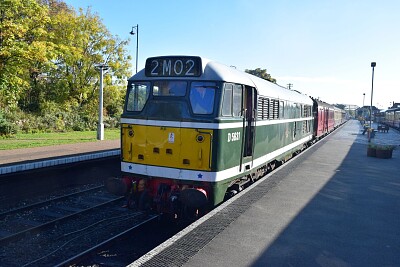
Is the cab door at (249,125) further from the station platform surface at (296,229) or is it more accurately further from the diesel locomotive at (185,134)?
the station platform surface at (296,229)

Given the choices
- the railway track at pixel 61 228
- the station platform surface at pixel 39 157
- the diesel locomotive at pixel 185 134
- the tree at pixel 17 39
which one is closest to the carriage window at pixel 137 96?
the diesel locomotive at pixel 185 134

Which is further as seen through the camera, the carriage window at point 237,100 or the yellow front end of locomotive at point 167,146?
the carriage window at point 237,100

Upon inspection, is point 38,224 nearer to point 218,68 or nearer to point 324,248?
point 218,68

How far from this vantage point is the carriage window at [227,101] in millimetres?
7301

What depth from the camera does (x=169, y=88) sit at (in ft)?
24.9

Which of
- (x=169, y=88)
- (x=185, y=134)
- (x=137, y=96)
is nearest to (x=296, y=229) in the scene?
(x=185, y=134)

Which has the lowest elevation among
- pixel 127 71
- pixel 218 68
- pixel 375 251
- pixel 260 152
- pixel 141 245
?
pixel 141 245

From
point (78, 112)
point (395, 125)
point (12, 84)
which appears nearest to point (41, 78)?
point (78, 112)

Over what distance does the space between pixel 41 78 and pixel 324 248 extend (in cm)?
2897

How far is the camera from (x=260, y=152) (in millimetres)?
9578

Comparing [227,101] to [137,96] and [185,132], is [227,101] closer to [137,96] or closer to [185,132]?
[185,132]

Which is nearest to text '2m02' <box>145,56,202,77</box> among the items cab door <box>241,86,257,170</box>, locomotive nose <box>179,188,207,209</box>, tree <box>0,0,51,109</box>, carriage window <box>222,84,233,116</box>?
carriage window <box>222,84,233,116</box>

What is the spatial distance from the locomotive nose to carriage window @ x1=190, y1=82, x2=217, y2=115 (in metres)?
1.61

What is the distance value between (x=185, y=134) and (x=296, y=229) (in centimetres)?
283
